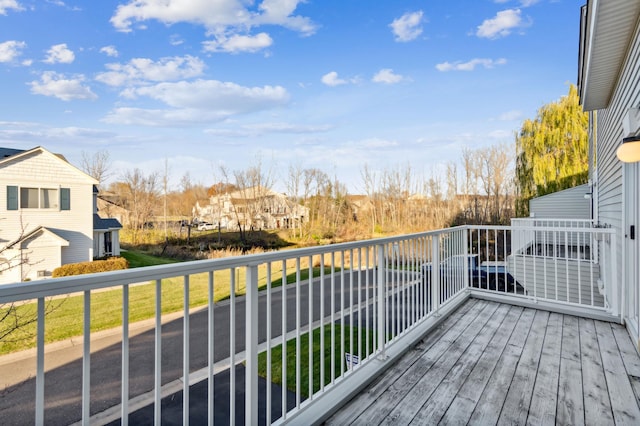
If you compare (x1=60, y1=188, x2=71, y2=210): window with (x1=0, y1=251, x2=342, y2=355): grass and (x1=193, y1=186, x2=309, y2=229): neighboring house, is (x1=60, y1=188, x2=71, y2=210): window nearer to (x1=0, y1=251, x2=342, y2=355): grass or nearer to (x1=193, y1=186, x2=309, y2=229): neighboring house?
(x1=193, y1=186, x2=309, y2=229): neighboring house

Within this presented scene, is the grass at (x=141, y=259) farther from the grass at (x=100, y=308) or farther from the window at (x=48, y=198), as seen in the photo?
the grass at (x=100, y=308)

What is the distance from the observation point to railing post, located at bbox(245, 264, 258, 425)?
141cm

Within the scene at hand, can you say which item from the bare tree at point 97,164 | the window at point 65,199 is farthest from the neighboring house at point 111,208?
the window at point 65,199

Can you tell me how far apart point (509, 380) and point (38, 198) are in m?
16.6

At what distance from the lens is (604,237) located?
4.20 metres

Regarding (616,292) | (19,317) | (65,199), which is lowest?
(616,292)

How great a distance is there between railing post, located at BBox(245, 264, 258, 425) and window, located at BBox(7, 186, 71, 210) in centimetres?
1555

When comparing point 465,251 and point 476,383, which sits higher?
point 465,251

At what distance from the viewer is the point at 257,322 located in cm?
146

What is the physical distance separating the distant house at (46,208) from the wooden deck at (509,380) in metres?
14.0

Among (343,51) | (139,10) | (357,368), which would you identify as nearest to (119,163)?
(139,10)

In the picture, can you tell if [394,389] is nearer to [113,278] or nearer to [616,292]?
[113,278]

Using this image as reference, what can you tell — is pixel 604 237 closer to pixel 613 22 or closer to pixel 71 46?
pixel 613 22

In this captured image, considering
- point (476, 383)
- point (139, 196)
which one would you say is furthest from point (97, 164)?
point (476, 383)
